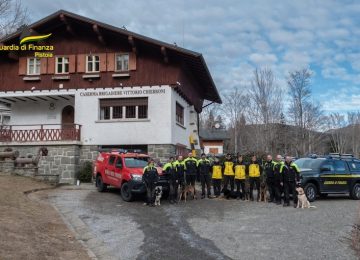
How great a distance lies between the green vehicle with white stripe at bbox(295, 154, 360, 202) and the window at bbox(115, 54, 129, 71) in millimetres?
11275

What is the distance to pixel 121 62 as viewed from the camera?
24.1 metres

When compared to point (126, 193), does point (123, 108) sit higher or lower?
higher

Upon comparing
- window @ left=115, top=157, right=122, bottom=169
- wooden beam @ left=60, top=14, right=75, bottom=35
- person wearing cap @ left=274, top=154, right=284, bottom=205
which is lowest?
person wearing cap @ left=274, top=154, right=284, bottom=205

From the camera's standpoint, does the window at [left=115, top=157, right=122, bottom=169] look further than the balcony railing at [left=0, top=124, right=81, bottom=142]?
No

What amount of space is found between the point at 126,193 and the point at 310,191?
6860 millimetres

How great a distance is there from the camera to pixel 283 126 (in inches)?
1778

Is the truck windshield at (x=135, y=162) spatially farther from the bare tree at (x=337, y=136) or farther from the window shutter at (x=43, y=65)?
the bare tree at (x=337, y=136)

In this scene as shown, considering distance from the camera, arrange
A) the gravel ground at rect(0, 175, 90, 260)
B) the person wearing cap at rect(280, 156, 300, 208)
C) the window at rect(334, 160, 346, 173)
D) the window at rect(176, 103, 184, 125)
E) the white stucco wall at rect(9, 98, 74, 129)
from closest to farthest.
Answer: the gravel ground at rect(0, 175, 90, 260) < the person wearing cap at rect(280, 156, 300, 208) < the window at rect(334, 160, 346, 173) < the window at rect(176, 103, 184, 125) < the white stucco wall at rect(9, 98, 74, 129)

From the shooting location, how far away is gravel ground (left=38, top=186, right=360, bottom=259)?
329 inches

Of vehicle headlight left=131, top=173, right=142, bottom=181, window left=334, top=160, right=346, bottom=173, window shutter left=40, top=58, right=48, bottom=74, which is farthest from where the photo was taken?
window shutter left=40, top=58, right=48, bottom=74

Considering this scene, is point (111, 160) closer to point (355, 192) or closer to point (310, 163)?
point (310, 163)

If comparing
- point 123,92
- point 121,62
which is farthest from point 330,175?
point 121,62

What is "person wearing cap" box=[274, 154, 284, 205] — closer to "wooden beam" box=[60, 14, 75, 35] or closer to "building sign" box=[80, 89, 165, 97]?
"building sign" box=[80, 89, 165, 97]

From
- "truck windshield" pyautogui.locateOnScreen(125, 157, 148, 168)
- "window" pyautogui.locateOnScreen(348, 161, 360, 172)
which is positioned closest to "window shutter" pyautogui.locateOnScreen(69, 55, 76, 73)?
"truck windshield" pyautogui.locateOnScreen(125, 157, 148, 168)
